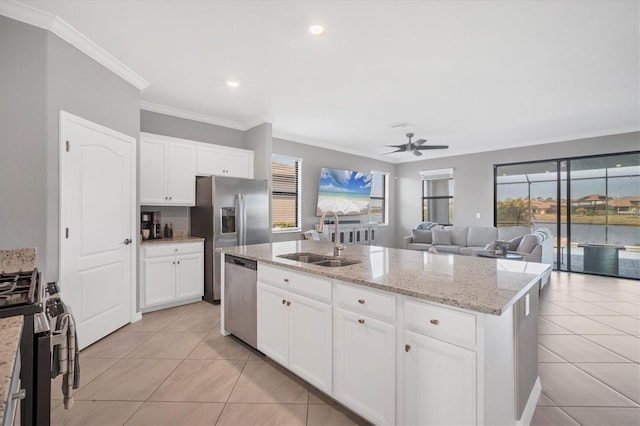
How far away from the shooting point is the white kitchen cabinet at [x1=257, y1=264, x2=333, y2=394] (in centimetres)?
193

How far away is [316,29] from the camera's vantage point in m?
2.43

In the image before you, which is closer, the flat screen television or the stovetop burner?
the stovetop burner

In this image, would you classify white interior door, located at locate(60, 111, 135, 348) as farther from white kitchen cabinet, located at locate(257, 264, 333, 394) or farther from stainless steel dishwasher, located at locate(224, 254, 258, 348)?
white kitchen cabinet, located at locate(257, 264, 333, 394)

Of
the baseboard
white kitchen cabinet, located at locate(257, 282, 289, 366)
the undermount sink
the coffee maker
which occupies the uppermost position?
the coffee maker

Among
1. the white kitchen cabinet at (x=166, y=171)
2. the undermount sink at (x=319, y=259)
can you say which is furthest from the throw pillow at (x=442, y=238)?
the white kitchen cabinet at (x=166, y=171)

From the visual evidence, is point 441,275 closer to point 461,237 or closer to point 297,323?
point 297,323

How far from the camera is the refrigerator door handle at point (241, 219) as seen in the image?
167 inches

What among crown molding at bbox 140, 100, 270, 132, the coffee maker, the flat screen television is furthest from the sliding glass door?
the coffee maker

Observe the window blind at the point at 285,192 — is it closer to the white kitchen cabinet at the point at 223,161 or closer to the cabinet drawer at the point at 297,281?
the white kitchen cabinet at the point at 223,161

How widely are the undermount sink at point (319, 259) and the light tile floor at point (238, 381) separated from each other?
88 centimetres

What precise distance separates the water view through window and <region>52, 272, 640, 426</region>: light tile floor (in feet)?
9.44

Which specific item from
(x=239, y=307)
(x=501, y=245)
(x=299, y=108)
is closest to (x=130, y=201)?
(x=239, y=307)

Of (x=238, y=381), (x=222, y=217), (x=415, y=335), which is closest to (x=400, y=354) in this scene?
(x=415, y=335)

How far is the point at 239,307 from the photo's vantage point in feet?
9.10
